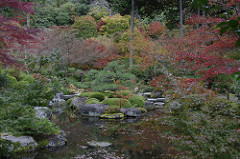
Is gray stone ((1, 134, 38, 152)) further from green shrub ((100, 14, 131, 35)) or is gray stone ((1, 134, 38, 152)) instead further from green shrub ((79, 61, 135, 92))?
green shrub ((100, 14, 131, 35))

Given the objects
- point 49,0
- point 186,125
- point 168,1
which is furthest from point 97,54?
point 49,0

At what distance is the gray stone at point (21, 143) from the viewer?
12.8 feet

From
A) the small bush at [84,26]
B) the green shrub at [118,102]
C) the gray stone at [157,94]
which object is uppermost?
the small bush at [84,26]

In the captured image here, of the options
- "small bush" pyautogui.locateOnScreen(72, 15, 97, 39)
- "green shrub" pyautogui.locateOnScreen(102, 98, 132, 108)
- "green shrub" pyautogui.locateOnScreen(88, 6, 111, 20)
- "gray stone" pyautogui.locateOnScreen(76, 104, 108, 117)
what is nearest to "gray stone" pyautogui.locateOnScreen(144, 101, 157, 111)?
"green shrub" pyautogui.locateOnScreen(102, 98, 132, 108)

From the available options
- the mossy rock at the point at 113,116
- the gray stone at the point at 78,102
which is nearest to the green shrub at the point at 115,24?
the gray stone at the point at 78,102

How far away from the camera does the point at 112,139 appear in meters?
5.08

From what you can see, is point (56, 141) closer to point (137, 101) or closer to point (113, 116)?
point (113, 116)

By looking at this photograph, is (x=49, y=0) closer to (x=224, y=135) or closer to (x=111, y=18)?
(x=111, y=18)

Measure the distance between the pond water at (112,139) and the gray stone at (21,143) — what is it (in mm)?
249

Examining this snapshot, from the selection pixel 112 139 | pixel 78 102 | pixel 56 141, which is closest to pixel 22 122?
pixel 56 141

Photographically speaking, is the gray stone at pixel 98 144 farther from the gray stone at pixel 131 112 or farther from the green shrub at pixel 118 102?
the green shrub at pixel 118 102

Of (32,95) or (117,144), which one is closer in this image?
(32,95)

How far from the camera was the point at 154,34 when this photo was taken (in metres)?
19.1

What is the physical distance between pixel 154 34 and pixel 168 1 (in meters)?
5.50
